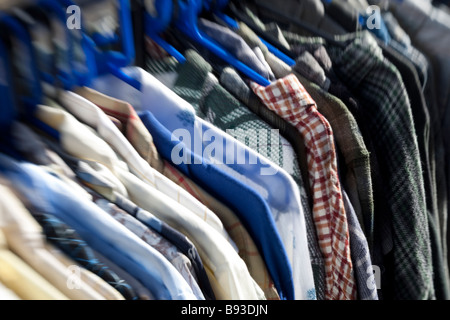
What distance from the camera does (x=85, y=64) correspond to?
0.53 metres

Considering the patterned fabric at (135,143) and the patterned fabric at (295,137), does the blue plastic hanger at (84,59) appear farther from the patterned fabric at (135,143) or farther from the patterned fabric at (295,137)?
the patterned fabric at (295,137)

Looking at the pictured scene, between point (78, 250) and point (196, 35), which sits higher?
point (196, 35)

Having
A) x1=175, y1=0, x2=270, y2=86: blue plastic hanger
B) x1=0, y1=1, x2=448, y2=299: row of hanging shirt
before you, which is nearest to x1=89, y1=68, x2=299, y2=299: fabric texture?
x1=0, y1=1, x2=448, y2=299: row of hanging shirt

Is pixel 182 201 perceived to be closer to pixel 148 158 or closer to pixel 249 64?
pixel 148 158

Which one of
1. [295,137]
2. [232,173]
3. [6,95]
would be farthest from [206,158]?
[6,95]

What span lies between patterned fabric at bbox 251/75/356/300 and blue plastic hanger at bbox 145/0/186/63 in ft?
0.45

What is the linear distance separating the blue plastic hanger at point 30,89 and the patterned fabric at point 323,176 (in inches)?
11.5

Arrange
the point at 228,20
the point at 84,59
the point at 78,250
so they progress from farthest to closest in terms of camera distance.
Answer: the point at 228,20
the point at 84,59
the point at 78,250

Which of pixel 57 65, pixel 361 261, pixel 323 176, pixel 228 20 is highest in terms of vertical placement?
pixel 228 20

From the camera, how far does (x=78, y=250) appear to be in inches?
16.5

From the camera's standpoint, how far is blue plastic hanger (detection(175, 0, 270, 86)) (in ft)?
1.98

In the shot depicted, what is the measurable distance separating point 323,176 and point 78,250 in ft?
1.15

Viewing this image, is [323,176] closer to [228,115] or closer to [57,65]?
[228,115]

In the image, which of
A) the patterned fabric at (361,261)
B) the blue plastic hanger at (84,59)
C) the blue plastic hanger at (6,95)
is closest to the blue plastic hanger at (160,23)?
the blue plastic hanger at (84,59)
